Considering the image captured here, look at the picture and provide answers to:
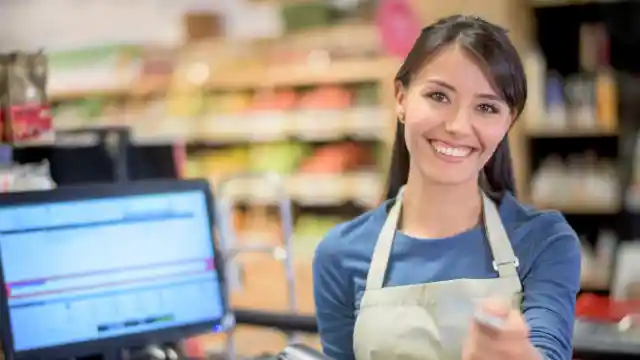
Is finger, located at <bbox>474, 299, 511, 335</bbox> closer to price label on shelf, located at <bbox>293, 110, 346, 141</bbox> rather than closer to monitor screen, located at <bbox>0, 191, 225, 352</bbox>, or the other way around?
monitor screen, located at <bbox>0, 191, 225, 352</bbox>

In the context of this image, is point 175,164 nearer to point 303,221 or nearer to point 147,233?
point 147,233

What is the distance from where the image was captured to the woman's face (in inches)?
56.7

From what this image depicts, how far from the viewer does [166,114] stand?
5336 mm

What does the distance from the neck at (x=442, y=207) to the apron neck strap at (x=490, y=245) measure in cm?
3

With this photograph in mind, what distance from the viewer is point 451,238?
1.54 meters

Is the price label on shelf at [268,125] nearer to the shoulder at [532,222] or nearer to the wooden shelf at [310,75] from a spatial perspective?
the wooden shelf at [310,75]

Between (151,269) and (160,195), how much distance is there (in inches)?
6.3

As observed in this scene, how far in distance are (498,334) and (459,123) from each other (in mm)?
417

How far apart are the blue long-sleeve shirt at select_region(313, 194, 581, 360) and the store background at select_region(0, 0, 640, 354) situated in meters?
1.01

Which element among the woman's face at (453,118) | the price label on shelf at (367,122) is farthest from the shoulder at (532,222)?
the price label on shelf at (367,122)

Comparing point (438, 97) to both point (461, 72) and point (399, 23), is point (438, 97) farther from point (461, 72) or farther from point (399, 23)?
point (399, 23)

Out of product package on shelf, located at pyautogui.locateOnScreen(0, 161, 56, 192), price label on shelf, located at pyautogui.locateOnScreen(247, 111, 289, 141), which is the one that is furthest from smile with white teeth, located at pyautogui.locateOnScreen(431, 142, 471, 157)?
price label on shelf, located at pyautogui.locateOnScreen(247, 111, 289, 141)

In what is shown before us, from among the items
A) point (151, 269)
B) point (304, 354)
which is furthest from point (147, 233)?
point (304, 354)

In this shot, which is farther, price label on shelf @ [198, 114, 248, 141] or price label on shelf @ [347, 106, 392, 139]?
price label on shelf @ [198, 114, 248, 141]
